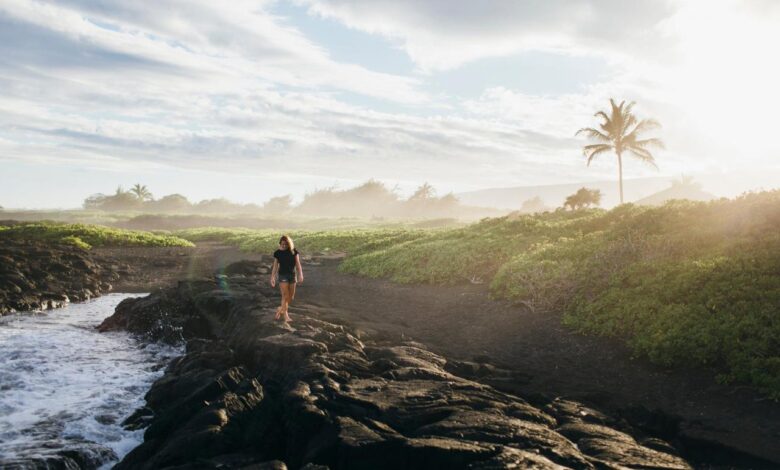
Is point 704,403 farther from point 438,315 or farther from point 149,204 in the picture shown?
point 149,204

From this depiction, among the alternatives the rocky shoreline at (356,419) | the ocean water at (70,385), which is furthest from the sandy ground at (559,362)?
the ocean water at (70,385)

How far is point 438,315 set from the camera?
1744cm

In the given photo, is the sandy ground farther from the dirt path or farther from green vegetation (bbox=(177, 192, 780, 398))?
green vegetation (bbox=(177, 192, 780, 398))

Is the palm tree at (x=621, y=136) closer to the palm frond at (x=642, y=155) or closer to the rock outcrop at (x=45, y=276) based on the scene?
the palm frond at (x=642, y=155)

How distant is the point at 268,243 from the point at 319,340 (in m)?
32.0

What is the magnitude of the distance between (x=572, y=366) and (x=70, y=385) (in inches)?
435

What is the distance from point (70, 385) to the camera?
11688 millimetres

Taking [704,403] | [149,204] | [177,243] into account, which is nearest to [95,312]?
[704,403]

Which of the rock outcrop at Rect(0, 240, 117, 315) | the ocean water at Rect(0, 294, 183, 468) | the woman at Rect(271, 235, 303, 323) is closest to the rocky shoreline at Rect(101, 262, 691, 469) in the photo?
the ocean water at Rect(0, 294, 183, 468)

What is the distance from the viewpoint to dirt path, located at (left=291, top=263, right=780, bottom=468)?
27.6 ft

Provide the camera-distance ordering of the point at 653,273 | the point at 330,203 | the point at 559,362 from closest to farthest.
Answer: the point at 559,362 → the point at 653,273 → the point at 330,203

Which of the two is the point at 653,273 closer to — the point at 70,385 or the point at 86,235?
the point at 70,385

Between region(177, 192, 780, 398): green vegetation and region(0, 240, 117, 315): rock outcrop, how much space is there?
12.3 meters

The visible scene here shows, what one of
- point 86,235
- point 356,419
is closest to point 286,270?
point 356,419
